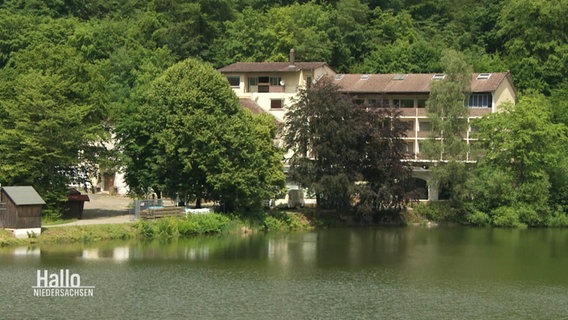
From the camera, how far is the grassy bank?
49.8 metres

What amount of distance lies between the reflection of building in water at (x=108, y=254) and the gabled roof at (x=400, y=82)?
35.1 meters

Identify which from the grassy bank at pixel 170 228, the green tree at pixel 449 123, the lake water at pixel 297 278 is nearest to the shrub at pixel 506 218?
the green tree at pixel 449 123

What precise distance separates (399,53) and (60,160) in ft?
157

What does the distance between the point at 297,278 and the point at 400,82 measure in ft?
144

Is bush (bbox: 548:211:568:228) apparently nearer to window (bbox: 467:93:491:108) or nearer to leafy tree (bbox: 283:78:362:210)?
window (bbox: 467:93:491:108)

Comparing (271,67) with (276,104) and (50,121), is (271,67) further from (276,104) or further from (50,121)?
(50,121)

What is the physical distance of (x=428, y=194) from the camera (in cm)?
7469

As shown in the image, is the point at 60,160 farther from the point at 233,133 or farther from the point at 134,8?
the point at 134,8

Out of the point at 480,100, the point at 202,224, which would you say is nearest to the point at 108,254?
the point at 202,224

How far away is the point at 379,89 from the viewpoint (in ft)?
268

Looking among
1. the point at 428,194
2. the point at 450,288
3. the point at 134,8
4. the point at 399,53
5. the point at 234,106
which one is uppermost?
the point at 134,8

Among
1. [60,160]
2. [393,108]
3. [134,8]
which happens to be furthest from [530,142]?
[134,8]

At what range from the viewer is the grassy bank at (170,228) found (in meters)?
49.8


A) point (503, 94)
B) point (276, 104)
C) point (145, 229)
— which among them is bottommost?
point (145, 229)
